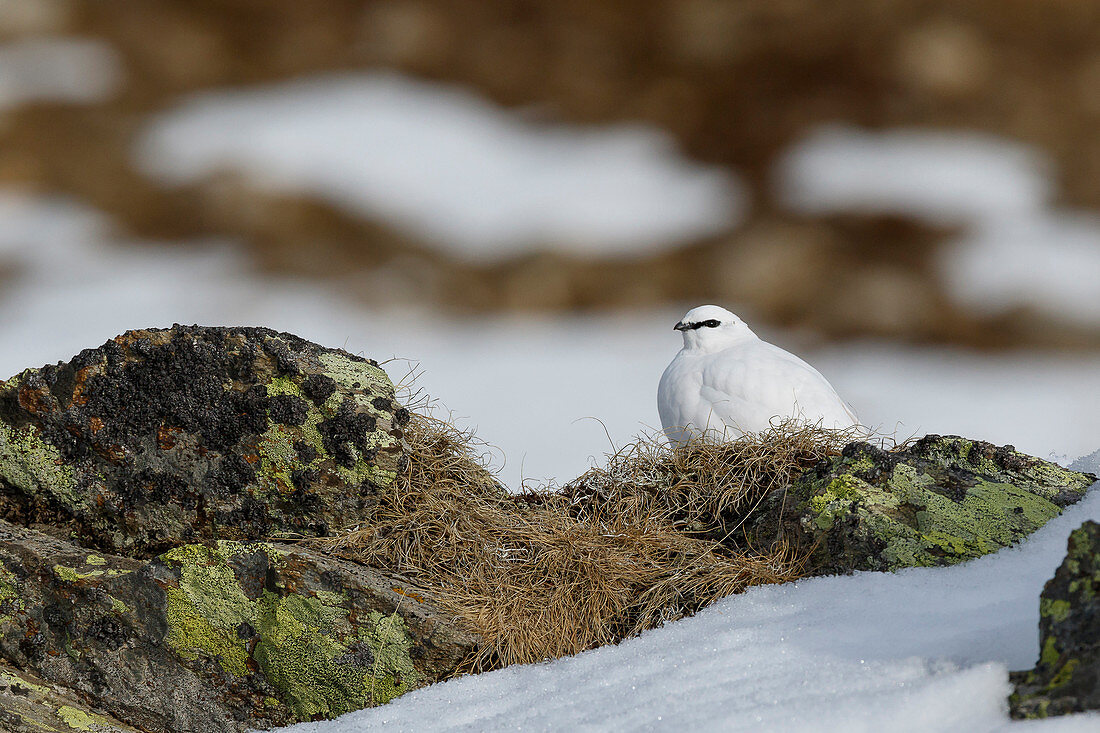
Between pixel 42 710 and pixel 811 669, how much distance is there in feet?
7.13

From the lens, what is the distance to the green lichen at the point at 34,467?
3316 mm

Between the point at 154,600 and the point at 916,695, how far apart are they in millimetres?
2218

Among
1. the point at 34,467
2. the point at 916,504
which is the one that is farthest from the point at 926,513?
the point at 34,467

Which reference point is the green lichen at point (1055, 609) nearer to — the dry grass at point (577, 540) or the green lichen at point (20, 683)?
the dry grass at point (577, 540)

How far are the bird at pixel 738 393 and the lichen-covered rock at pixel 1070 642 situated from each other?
1837mm

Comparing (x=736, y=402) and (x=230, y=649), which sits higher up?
(x=736, y=402)

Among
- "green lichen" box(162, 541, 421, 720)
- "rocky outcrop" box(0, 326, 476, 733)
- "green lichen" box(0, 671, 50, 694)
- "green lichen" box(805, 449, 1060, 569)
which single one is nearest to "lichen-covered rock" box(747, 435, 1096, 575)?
"green lichen" box(805, 449, 1060, 569)

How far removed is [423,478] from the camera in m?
3.46

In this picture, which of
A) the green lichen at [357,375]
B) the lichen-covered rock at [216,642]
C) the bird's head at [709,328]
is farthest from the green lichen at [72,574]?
the bird's head at [709,328]

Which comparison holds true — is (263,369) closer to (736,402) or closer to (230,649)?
(230,649)

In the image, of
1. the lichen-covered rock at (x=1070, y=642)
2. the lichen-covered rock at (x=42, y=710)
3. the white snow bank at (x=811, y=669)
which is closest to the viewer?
the lichen-covered rock at (x=1070, y=642)

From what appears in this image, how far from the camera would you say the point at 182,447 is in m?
3.32

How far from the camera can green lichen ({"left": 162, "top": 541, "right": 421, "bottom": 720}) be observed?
2914mm

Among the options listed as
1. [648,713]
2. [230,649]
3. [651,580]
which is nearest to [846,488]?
[651,580]
